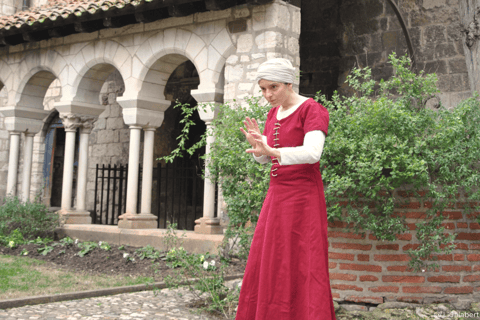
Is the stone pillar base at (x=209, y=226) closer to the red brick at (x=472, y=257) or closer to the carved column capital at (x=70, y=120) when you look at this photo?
the carved column capital at (x=70, y=120)

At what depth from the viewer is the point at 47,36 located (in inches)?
355

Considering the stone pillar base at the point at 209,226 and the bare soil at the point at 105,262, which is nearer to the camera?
the bare soil at the point at 105,262

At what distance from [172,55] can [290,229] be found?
575 centimetres

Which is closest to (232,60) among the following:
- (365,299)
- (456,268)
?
(365,299)

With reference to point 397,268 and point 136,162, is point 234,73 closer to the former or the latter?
point 136,162

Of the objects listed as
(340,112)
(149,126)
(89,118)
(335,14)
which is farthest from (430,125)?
(89,118)

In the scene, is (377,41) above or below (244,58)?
above

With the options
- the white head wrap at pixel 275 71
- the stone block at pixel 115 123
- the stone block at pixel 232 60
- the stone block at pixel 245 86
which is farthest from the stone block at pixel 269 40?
the stone block at pixel 115 123

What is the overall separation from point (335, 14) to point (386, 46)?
3.91 ft

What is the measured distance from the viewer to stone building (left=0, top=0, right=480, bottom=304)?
23.1 ft

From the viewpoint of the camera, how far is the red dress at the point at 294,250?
2.67 metres

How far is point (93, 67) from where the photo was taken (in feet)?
29.0

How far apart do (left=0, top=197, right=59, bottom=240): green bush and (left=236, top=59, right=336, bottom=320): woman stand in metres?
6.28

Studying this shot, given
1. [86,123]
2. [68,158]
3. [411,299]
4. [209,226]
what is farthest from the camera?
[86,123]
